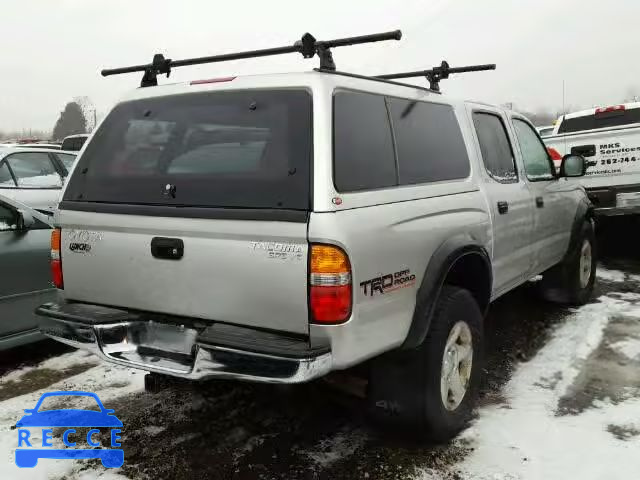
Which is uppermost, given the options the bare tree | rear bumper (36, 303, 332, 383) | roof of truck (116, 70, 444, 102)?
the bare tree

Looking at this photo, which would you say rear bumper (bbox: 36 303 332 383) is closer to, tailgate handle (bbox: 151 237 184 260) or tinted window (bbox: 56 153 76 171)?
tailgate handle (bbox: 151 237 184 260)

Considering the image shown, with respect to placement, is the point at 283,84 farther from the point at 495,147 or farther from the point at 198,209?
the point at 495,147

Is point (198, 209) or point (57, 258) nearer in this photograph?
point (198, 209)

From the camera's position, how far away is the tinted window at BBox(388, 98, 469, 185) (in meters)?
3.07

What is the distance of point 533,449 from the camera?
312 cm

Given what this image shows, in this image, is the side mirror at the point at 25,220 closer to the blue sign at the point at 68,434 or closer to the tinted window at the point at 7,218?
the tinted window at the point at 7,218

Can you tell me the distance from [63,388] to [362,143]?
2.74 meters

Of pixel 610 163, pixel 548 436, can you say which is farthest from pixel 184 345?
pixel 610 163

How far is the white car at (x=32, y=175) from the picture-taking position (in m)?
6.59

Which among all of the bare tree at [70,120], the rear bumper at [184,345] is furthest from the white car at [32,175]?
the bare tree at [70,120]

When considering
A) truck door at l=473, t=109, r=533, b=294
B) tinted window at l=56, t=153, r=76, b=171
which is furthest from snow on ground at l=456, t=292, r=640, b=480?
tinted window at l=56, t=153, r=76, b=171

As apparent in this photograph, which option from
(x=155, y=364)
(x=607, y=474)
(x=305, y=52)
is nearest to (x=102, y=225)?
(x=155, y=364)

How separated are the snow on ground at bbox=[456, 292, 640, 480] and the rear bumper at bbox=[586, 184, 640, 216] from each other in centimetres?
330

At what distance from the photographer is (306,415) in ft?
11.8
